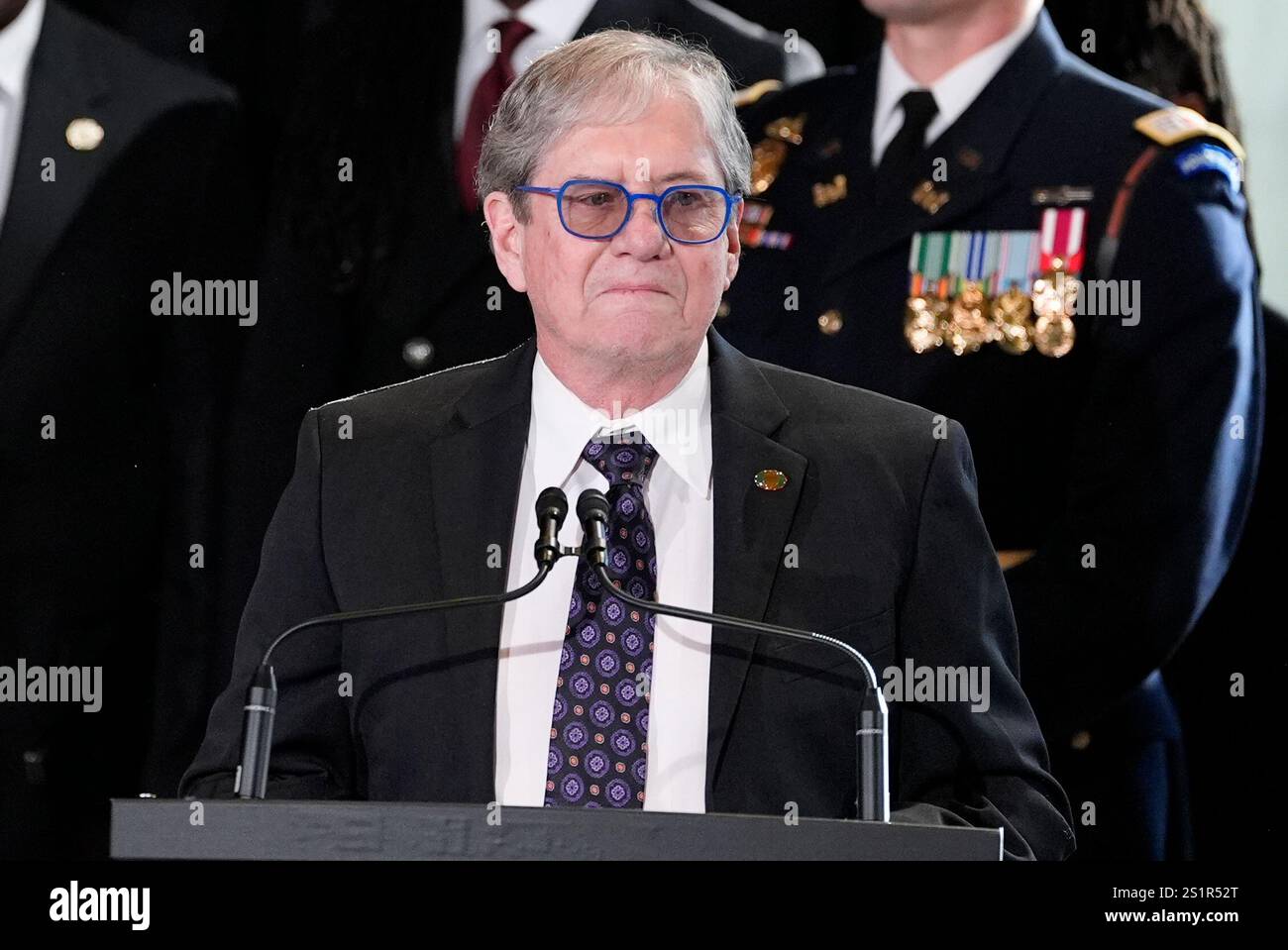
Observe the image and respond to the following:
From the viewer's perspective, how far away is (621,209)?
2027 mm

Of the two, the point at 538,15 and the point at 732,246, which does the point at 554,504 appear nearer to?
the point at 732,246

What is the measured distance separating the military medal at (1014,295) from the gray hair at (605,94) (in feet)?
2.43

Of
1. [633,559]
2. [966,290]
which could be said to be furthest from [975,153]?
[633,559]

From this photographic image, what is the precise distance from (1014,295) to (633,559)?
0.97 meters

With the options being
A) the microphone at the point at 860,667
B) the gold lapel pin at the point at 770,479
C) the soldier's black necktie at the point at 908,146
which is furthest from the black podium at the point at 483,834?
the soldier's black necktie at the point at 908,146

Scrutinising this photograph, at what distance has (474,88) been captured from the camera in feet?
9.32

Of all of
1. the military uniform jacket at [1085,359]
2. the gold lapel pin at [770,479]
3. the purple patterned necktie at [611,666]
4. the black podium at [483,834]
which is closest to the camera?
the black podium at [483,834]

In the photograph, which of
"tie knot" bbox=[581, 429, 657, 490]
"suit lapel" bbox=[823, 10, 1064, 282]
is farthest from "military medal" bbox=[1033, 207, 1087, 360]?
"tie knot" bbox=[581, 429, 657, 490]

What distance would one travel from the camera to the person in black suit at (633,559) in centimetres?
197

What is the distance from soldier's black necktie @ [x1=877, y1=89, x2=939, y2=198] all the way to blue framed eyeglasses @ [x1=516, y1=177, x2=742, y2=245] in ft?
2.60

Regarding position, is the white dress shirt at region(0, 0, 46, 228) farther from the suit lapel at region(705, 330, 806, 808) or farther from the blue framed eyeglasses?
the suit lapel at region(705, 330, 806, 808)

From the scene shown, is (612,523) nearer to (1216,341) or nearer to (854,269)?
(854,269)

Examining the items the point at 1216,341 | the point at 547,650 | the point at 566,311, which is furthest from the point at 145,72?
the point at 1216,341

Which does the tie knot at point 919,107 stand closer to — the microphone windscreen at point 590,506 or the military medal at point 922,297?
the military medal at point 922,297
